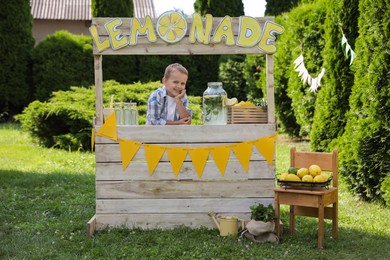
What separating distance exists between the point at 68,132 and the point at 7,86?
215 inches

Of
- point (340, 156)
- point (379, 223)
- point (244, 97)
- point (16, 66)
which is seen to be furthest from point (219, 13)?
point (379, 223)

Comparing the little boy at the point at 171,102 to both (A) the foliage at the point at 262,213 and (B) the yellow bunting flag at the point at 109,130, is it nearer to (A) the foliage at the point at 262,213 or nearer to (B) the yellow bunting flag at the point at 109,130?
(B) the yellow bunting flag at the point at 109,130

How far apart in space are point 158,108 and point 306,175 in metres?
1.54

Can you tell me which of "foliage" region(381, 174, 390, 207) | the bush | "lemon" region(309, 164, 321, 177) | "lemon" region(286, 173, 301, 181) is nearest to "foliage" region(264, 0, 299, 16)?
the bush

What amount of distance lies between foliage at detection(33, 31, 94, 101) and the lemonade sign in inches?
457

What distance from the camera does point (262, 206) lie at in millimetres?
5375

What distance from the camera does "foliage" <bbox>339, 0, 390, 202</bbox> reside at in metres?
6.61

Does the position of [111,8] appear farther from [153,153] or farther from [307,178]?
[307,178]

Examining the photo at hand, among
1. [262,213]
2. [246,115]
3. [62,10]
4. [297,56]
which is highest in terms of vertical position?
[62,10]

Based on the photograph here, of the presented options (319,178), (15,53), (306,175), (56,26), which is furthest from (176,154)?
(56,26)

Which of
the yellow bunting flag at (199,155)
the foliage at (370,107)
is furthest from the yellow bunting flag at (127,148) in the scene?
the foliage at (370,107)

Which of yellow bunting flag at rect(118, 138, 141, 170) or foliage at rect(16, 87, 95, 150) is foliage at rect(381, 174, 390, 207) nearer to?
yellow bunting flag at rect(118, 138, 141, 170)

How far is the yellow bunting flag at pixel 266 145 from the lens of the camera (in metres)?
5.54

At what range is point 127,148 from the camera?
18.2 feet
